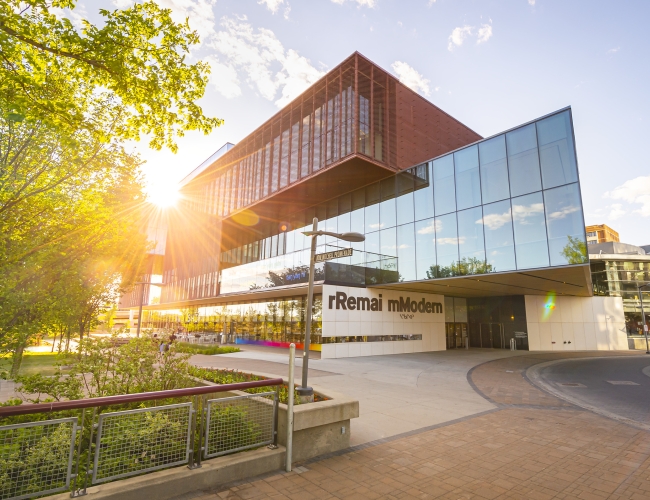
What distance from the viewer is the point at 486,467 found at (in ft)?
17.0

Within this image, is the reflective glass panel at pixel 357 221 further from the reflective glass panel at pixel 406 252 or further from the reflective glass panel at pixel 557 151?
the reflective glass panel at pixel 557 151

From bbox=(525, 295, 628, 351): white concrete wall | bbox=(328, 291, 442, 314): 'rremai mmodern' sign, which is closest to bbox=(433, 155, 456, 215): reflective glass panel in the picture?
bbox=(328, 291, 442, 314): 'rremai mmodern' sign

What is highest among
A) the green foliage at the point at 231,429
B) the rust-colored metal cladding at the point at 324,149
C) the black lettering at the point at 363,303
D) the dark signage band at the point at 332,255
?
the rust-colored metal cladding at the point at 324,149

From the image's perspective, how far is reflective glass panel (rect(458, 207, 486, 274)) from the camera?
18344 mm

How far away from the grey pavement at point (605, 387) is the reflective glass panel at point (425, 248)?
6.96 metres

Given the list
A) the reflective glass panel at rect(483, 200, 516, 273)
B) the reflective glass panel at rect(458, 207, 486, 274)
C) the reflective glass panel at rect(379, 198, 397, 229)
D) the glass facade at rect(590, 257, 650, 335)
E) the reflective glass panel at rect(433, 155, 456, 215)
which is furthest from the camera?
the glass facade at rect(590, 257, 650, 335)

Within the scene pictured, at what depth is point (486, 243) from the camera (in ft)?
59.2

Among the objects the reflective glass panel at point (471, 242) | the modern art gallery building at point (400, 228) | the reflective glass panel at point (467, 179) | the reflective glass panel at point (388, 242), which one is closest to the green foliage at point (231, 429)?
the modern art gallery building at point (400, 228)

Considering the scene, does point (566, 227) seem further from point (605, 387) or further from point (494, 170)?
point (605, 387)

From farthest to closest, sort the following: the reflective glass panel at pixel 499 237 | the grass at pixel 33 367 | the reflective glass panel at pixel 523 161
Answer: the reflective glass panel at pixel 499 237
the reflective glass panel at pixel 523 161
the grass at pixel 33 367

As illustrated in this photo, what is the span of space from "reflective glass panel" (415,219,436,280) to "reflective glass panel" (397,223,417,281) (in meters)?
0.36

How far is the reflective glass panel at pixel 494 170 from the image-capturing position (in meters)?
18.0

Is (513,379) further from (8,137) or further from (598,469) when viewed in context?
(8,137)

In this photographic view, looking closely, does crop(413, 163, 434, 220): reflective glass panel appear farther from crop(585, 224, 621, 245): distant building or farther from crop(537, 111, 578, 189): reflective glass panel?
crop(585, 224, 621, 245): distant building
